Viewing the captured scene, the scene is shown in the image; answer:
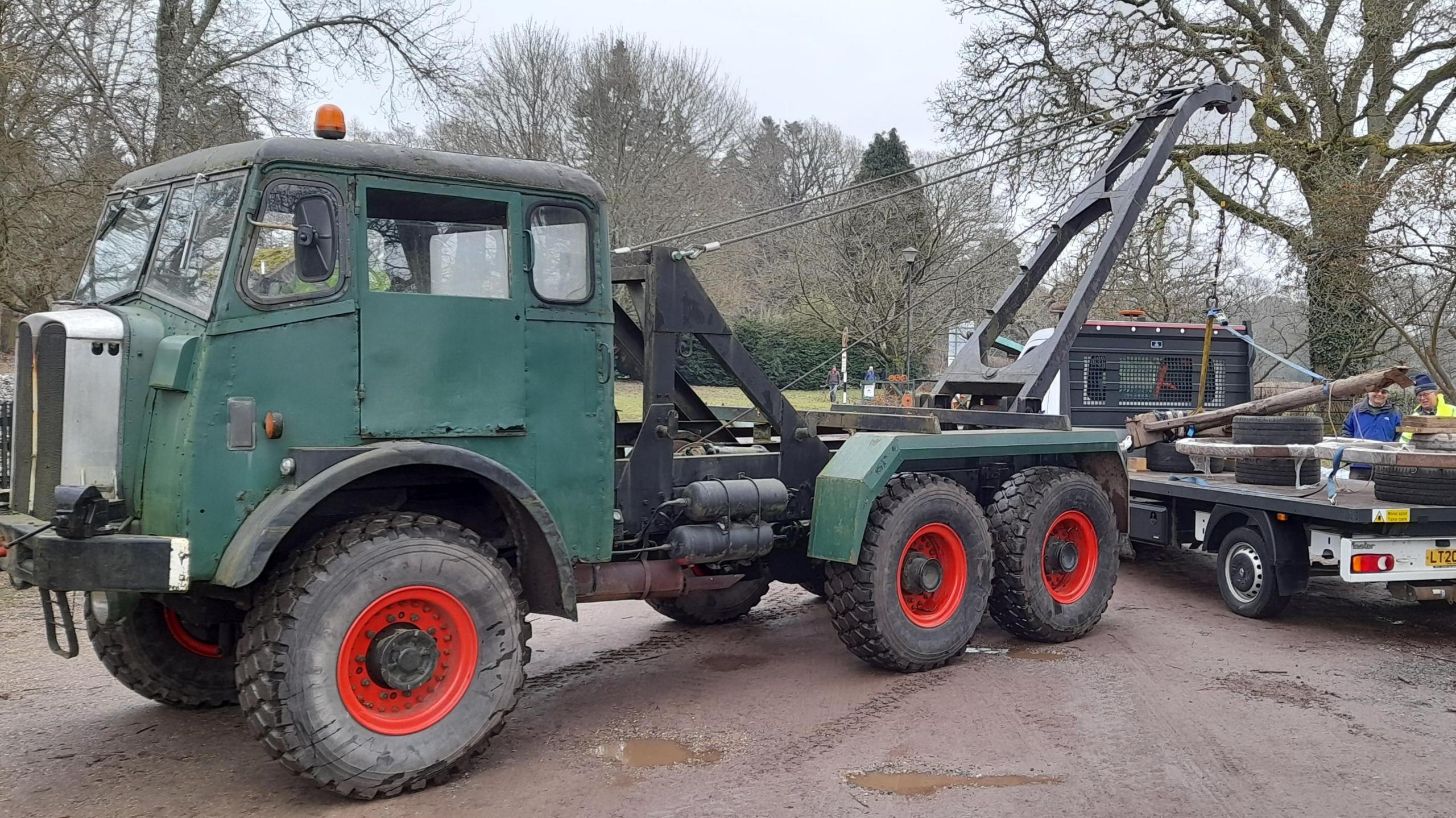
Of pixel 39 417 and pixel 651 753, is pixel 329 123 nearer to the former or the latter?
pixel 39 417

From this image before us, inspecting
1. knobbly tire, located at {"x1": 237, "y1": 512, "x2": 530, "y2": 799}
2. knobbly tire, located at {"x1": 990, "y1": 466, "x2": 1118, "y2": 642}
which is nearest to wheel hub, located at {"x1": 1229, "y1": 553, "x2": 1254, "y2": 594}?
knobbly tire, located at {"x1": 990, "y1": 466, "x2": 1118, "y2": 642}

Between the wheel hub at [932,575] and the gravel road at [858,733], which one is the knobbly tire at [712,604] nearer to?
the gravel road at [858,733]

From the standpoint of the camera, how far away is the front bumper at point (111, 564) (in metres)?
4.13

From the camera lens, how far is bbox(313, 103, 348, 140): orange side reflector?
15.7ft

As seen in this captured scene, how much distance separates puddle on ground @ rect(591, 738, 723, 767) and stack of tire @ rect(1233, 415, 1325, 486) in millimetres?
5158

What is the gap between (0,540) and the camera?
15.6ft

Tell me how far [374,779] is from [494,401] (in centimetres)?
168

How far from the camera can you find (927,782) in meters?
4.70

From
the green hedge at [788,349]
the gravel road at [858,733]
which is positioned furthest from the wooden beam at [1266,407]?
the green hedge at [788,349]

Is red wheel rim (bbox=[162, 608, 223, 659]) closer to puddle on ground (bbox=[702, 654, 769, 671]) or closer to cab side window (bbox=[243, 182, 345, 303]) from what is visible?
cab side window (bbox=[243, 182, 345, 303])

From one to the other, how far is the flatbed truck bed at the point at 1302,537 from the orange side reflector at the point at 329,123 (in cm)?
638

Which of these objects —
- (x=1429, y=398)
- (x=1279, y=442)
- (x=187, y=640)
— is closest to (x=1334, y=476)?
(x=1279, y=442)

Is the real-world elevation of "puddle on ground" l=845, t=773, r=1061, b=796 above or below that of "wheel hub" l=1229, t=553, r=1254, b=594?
below

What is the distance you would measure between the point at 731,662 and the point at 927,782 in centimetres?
224
